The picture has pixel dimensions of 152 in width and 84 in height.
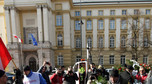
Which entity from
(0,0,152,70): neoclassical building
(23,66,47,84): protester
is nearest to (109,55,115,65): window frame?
A: (0,0,152,70): neoclassical building

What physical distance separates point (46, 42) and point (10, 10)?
28.5ft

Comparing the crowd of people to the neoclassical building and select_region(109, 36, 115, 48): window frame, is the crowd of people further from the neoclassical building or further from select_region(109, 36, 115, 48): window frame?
select_region(109, 36, 115, 48): window frame

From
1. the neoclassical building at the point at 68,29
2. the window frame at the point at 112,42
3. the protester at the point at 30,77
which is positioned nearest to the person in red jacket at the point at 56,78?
the protester at the point at 30,77

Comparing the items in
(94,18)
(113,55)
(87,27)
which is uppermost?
(94,18)

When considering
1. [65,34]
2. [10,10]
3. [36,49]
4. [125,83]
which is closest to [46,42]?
[36,49]

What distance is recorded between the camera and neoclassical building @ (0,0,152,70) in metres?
19.0

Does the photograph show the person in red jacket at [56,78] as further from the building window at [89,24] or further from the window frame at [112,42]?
the window frame at [112,42]

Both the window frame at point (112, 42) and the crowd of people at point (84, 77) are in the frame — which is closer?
the crowd of people at point (84, 77)

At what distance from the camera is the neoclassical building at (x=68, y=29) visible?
746 inches

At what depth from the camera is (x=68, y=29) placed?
844 inches

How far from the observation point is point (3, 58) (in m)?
3.72

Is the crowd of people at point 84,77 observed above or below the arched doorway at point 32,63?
above

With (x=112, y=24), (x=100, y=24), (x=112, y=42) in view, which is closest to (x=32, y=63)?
(x=100, y=24)

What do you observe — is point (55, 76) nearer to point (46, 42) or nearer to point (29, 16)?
point (46, 42)
